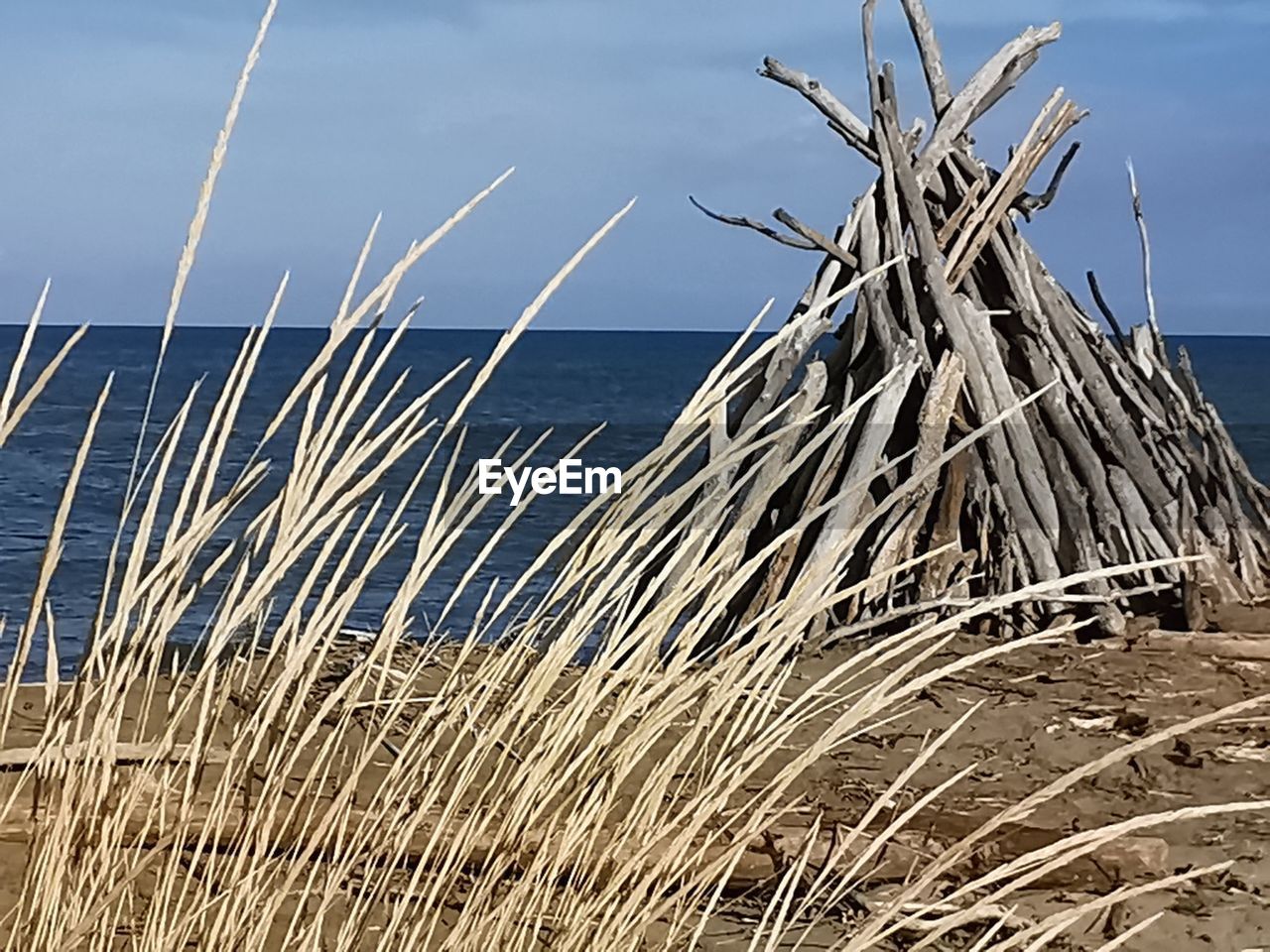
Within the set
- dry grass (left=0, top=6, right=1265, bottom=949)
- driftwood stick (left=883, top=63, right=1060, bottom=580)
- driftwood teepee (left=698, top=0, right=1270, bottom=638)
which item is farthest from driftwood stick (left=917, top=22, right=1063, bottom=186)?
dry grass (left=0, top=6, right=1265, bottom=949)

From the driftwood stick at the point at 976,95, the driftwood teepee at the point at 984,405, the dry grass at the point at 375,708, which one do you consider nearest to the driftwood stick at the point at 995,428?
the driftwood teepee at the point at 984,405

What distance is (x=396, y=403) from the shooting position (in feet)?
65.1

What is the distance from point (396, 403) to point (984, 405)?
53.5ft

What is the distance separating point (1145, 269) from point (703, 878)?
3876 mm

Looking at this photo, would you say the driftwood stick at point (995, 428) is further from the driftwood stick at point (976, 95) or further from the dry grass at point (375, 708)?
the dry grass at point (375, 708)

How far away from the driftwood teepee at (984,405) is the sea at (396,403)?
467 millimetres

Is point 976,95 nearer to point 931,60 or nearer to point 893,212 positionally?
point 931,60

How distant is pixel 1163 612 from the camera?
163 inches

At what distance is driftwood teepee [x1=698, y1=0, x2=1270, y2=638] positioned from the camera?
13.5ft

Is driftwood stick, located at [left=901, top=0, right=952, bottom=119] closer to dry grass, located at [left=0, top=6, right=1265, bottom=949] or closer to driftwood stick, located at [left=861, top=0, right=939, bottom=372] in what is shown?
driftwood stick, located at [left=861, top=0, right=939, bottom=372]

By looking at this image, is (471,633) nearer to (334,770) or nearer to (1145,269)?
(334,770)

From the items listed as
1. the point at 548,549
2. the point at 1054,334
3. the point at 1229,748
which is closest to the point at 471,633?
the point at 548,549

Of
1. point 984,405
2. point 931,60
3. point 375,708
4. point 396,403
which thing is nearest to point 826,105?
point 931,60

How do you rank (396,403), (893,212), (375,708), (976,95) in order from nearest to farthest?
(375,708) < (893,212) < (976,95) < (396,403)
